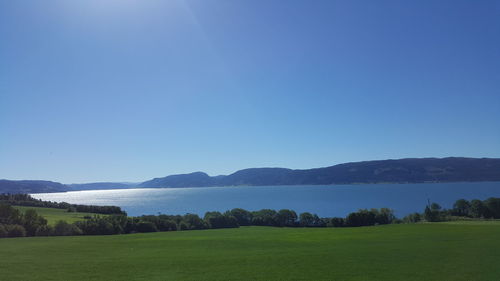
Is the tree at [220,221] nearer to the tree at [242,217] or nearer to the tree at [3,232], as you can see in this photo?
the tree at [242,217]

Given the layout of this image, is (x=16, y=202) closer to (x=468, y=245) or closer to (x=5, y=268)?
(x=5, y=268)

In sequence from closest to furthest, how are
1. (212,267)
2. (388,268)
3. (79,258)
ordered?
1. (388,268)
2. (212,267)
3. (79,258)

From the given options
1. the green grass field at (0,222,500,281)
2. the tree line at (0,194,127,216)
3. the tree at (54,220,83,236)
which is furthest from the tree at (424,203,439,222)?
the tree line at (0,194,127,216)

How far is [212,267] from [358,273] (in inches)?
459

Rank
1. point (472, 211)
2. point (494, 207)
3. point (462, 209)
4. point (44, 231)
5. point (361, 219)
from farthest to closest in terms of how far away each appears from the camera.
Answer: point (462, 209), point (472, 211), point (494, 207), point (361, 219), point (44, 231)

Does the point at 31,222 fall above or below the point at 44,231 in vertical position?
above

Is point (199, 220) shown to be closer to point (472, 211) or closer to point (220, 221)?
point (220, 221)

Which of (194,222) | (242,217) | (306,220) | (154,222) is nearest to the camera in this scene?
(154,222)

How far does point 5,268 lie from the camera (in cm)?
2592

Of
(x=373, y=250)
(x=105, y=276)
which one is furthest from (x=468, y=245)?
(x=105, y=276)

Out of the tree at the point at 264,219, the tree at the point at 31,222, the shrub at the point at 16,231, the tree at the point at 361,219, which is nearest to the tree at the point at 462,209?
the tree at the point at 361,219

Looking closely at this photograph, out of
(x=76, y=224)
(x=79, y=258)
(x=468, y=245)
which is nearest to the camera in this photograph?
(x=79, y=258)

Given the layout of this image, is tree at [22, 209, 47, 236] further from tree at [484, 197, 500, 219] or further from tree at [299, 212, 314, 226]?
tree at [484, 197, 500, 219]

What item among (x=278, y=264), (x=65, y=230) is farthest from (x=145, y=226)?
(x=278, y=264)
